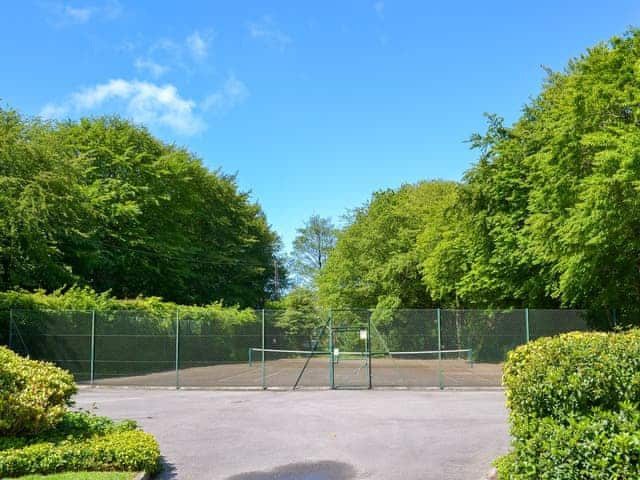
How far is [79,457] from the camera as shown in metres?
7.14

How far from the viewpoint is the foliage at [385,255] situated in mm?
37000

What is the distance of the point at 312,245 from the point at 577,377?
6824 cm

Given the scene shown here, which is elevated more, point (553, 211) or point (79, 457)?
point (553, 211)

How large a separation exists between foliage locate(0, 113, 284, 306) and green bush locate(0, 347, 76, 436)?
17.6m

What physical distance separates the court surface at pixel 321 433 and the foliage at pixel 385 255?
2037 cm

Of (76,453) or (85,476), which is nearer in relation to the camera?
(85,476)

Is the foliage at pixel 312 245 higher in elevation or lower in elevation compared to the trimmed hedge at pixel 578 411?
higher

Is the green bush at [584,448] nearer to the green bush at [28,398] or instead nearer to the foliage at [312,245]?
the green bush at [28,398]

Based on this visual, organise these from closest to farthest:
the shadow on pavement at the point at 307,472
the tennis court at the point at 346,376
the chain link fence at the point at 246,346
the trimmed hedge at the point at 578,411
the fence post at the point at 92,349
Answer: the trimmed hedge at the point at 578,411 → the shadow on pavement at the point at 307,472 → the tennis court at the point at 346,376 → the chain link fence at the point at 246,346 → the fence post at the point at 92,349

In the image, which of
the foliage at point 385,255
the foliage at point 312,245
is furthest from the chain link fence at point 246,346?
the foliage at point 312,245

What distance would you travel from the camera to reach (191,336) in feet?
66.4

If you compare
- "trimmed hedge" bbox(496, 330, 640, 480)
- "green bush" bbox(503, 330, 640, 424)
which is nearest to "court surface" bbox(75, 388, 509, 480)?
"trimmed hedge" bbox(496, 330, 640, 480)

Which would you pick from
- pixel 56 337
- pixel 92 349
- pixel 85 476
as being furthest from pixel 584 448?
pixel 56 337

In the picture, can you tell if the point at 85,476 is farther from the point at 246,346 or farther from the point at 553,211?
the point at 553,211
